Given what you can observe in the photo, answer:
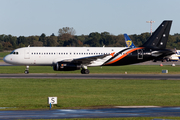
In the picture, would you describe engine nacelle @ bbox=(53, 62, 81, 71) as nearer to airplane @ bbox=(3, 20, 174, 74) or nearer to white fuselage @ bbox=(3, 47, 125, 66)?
airplane @ bbox=(3, 20, 174, 74)

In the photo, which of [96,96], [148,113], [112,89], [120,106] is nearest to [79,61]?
[112,89]

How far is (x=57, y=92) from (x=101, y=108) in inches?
375

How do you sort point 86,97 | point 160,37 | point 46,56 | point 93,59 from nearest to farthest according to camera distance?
point 86,97
point 46,56
point 93,59
point 160,37

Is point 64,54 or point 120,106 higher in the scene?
point 64,54

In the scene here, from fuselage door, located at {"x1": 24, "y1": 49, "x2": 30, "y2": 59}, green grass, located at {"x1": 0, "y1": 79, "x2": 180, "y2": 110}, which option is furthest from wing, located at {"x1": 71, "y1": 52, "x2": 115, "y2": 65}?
green grass, located at {"x1": 0, "y1": 79, "x2": 180, "y2": 110}

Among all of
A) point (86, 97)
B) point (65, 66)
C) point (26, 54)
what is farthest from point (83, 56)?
point (86, 97)

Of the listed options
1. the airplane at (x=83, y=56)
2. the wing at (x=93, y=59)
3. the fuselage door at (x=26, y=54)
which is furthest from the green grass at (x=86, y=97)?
the fuselage door at (x=26, y=54)

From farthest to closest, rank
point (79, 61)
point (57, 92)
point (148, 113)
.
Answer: point (79, 61) < point (57, 92) < point (148, 113)

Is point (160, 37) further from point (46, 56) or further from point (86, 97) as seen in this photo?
point (86, 97)

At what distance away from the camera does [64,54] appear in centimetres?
5447

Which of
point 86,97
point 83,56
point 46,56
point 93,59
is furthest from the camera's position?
point 83,56

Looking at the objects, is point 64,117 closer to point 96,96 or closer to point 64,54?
point 96,96

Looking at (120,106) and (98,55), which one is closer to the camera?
(120,106)

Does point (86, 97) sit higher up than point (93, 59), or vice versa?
point (93, 59)
